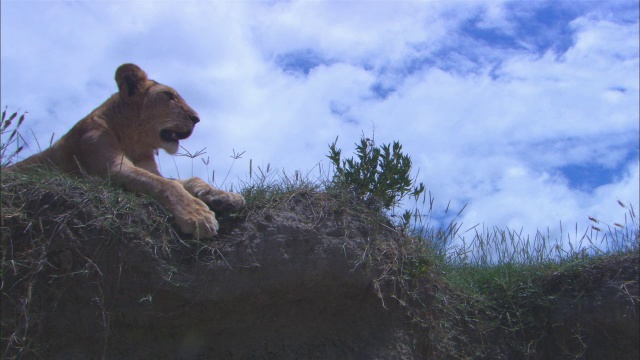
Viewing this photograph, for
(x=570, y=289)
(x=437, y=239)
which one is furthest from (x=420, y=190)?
(x=570, y=289)

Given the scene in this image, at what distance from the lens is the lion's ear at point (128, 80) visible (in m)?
5.00

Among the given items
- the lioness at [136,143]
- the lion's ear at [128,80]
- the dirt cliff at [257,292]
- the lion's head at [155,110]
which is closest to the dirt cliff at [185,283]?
the dirt cliff at [257,292]

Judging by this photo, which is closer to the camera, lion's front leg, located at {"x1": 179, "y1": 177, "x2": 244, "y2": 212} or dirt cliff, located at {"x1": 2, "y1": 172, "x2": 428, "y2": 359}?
dirt cliff, located at {"x1": 2, "y1": 172, "x2": 428, "y2": 359}

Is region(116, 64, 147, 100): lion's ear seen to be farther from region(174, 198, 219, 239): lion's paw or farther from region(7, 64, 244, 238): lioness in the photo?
region(174, 198, 219, 239): lion's paw

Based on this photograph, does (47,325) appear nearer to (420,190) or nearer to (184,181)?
(184,181)

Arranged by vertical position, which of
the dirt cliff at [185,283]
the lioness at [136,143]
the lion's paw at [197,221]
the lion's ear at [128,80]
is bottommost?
the dirt cliff at [185,283]

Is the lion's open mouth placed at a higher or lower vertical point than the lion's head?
lower

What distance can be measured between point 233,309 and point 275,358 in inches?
16.6

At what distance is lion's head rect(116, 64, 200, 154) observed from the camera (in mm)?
5020

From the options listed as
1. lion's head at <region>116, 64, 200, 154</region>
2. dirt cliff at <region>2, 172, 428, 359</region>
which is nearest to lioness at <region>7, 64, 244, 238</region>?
lion's head at <region>116, 64, 200, 154</region>

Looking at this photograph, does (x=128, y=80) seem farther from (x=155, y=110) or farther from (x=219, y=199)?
(x=219, y=199)

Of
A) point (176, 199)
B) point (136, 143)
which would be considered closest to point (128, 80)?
point (136, 143)

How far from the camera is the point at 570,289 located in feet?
16.0

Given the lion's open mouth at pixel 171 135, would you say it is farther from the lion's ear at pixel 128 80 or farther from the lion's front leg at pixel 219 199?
the lion's front leg at pixel 219 199
